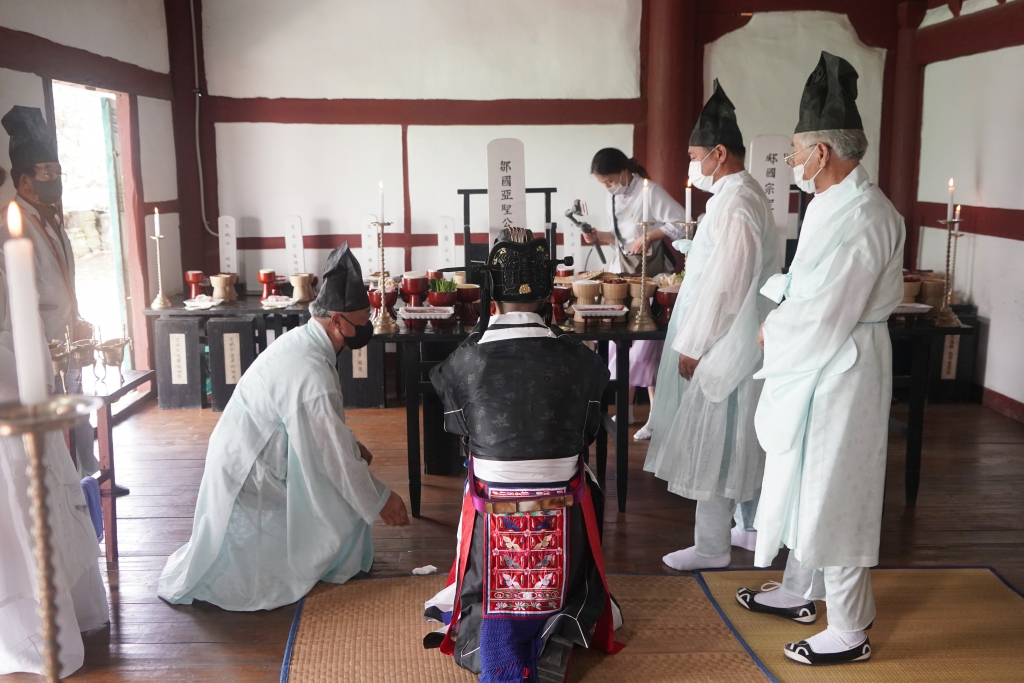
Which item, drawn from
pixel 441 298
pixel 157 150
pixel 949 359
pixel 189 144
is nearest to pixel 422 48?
pixel 189 144

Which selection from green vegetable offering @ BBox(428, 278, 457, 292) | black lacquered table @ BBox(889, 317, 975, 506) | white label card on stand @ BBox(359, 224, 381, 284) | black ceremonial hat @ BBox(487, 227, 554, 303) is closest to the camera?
black ceremonial hat @ BBox(487, 227, 554, 303)

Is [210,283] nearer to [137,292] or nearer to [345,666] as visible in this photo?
[137,292]

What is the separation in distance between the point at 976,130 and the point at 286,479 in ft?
15.0

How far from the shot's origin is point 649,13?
5887 millimetres

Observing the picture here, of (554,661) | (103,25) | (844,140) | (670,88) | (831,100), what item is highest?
(103,25)

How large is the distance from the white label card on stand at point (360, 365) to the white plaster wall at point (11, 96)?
2064 mm

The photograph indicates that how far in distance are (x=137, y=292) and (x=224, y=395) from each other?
0.86 meters

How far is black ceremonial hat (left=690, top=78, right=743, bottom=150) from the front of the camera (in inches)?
116

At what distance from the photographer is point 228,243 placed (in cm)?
577

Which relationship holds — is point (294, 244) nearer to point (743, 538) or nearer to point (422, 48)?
point (422, 48)

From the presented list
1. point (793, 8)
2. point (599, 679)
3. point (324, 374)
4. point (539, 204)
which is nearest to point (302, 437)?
point (324, 374)

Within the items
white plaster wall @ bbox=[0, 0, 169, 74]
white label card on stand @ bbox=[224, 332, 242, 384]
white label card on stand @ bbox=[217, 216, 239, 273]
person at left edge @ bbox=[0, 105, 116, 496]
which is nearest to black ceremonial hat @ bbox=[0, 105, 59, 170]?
person at left edge @ bbox=[0, 105, 116, 496]

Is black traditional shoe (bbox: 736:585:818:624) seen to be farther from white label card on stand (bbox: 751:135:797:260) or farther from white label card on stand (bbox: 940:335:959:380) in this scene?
white label card on stand (bbox: 940:335:959:380)

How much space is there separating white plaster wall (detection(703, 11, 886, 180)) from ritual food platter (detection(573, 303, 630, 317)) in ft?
9.58
